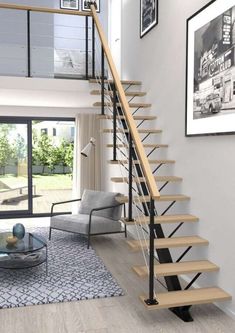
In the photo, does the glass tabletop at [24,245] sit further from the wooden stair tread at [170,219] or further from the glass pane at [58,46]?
the glass pane at [58,46]

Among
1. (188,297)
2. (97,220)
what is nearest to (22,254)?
(97,220)

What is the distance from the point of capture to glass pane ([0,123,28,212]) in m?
7.46

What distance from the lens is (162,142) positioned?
4.75 meters

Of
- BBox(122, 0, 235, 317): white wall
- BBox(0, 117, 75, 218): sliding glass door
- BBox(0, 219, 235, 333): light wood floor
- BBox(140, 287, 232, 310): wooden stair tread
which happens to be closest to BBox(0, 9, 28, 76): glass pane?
BBox(0, 117, 75, 218): sliding glass door

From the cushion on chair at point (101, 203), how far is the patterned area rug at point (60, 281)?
764mm

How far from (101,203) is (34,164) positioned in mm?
2305

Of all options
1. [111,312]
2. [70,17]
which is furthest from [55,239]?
[70,17]

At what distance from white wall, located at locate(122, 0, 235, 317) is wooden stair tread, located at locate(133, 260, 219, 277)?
4.0 inches

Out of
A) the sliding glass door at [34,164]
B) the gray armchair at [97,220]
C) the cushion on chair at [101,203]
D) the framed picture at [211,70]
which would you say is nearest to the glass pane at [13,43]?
the sliding glass door at [34,164]

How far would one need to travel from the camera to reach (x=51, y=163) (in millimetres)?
7719

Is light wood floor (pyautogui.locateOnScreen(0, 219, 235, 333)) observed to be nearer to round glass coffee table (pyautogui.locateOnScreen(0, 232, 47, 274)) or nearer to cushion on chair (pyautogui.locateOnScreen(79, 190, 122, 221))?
round glass coffee table (pyautogui.locateOnScreen(0, 232, 47, 274))

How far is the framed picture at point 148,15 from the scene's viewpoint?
500cm

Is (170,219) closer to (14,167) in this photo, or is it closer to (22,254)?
(22,254)

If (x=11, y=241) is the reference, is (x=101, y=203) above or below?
above
